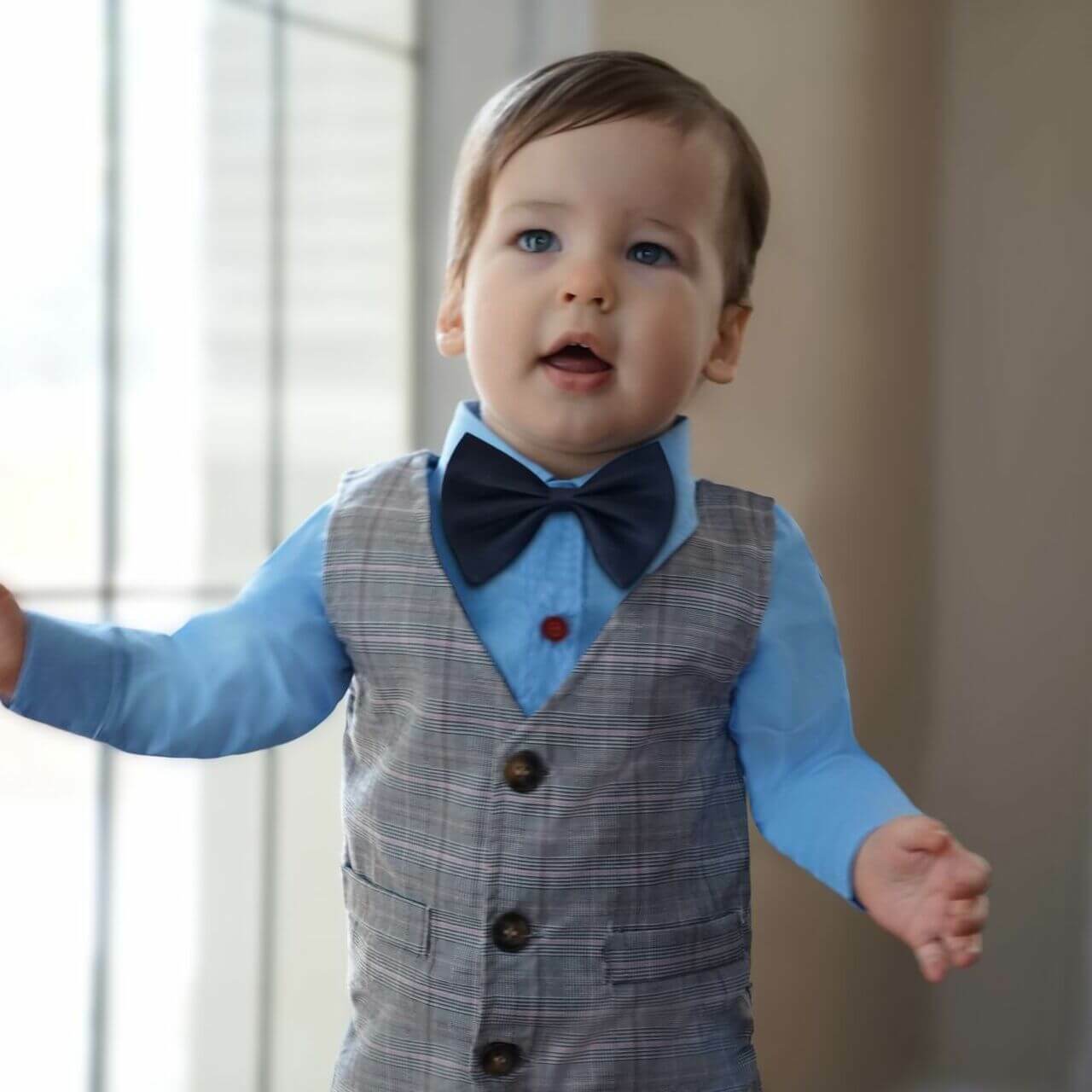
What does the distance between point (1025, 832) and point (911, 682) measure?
9.7 inches

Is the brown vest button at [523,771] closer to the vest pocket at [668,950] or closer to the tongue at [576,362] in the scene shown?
the vest pocket at [668,950]

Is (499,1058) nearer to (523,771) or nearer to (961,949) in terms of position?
(523,771)

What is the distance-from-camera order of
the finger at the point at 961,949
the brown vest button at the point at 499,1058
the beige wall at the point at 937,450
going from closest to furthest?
1. the finger at the point at 961,949
2. the brown vest button at the point at 499,1058
3. the beige wall at the point at 937,450

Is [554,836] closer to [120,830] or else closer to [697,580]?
[697,580]

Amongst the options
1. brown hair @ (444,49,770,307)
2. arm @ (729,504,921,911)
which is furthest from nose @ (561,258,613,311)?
arm @ (729,504,921,911)

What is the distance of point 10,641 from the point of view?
930 mm

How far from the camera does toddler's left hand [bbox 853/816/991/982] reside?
2.85 feet

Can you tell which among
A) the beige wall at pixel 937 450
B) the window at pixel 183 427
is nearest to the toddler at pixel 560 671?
the window at pixel 183 427

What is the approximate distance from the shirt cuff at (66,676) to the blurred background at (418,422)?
0.50 m

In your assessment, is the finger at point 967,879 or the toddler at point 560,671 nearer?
the finger at point 967,879

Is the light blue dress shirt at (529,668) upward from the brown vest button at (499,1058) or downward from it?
upward

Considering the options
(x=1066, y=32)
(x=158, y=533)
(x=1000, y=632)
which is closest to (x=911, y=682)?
(x=1000, y=632)

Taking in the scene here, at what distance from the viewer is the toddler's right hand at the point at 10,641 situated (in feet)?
3.04

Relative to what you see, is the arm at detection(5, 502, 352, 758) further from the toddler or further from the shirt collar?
the shirt collar
